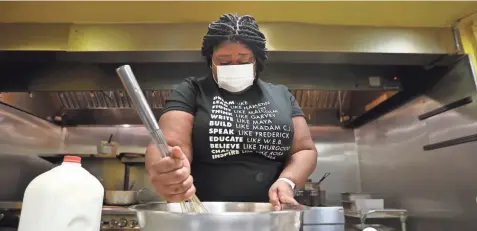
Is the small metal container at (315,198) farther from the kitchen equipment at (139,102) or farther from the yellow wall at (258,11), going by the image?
the kitchen equipment at (139,102)

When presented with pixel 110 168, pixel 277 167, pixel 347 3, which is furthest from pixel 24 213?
pixel 110 168

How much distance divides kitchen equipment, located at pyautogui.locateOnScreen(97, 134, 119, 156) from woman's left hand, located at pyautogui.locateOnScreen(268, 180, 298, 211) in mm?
2303

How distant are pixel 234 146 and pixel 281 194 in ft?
0.66

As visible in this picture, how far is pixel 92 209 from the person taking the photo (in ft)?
1.53

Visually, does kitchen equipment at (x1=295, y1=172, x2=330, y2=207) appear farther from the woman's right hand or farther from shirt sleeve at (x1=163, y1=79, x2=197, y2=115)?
the woman's right hand

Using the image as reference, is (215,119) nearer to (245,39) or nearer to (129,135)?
(245,39)

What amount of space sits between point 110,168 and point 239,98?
7.25ft

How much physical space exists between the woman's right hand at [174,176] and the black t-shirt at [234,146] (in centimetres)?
30

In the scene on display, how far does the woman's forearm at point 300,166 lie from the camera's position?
0.78 metres

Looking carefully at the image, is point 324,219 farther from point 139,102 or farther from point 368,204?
point 139,102

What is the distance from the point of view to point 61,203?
0.44 meters

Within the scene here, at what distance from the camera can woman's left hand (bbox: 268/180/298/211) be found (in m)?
0.61

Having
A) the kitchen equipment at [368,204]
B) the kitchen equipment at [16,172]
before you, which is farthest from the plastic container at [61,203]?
the kitchen equipment at [16,172]

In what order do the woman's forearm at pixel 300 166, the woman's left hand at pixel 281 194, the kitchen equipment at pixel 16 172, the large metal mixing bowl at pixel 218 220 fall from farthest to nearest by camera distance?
1. the kitchen equipment at pixel 16 172
2. the woman's forearm at pixel 300 166
3. the woman's left hand at pixel 281 194
4. the large metal mixing bowl at pixel 218 220
